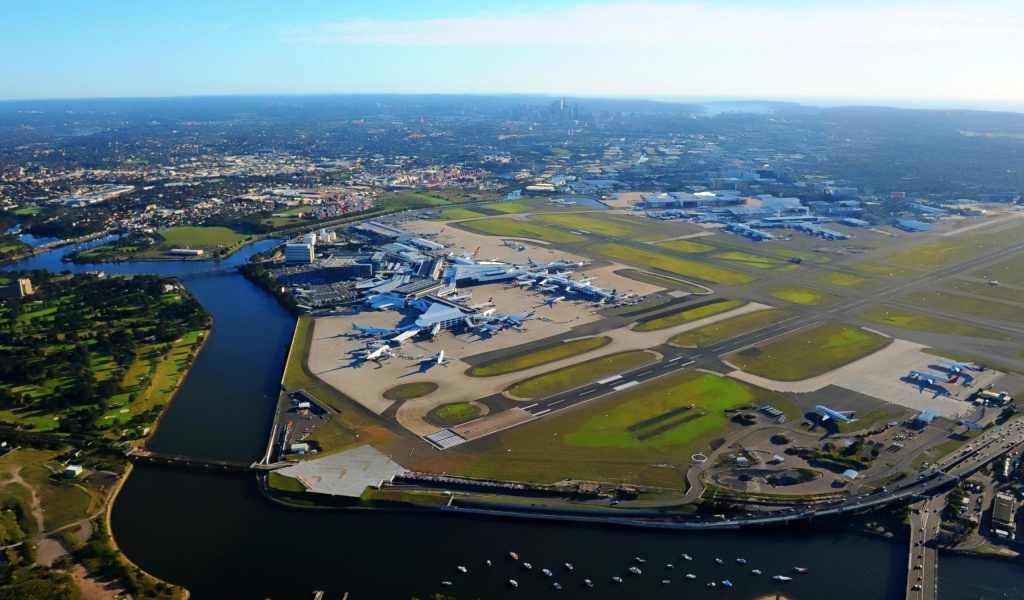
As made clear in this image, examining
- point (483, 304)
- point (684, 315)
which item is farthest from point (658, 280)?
point (483, 304)

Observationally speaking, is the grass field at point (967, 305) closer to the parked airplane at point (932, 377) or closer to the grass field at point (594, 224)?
the parked airplane at point (932, 377)

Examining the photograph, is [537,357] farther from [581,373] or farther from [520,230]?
[520,230]

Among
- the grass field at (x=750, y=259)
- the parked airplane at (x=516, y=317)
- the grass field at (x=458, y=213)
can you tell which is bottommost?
the parked airplane at (x=516, y=317)

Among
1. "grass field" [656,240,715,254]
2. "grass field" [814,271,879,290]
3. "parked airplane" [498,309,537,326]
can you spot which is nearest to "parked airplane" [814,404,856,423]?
"parked airplane" [498,309,537,326]

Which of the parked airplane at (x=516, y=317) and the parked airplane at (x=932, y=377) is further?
the parked airplane at (x=516, y=317)

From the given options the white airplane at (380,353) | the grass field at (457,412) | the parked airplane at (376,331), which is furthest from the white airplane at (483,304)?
the grass field at (457,412)

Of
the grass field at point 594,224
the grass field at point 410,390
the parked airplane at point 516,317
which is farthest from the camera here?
the grass field at point 594,224

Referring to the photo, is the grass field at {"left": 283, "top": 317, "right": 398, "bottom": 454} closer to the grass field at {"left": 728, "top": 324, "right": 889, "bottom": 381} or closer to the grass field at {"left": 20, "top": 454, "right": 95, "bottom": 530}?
the grass field at {"left": 20, "top": 454, "right": 95, "bottom": 530}
